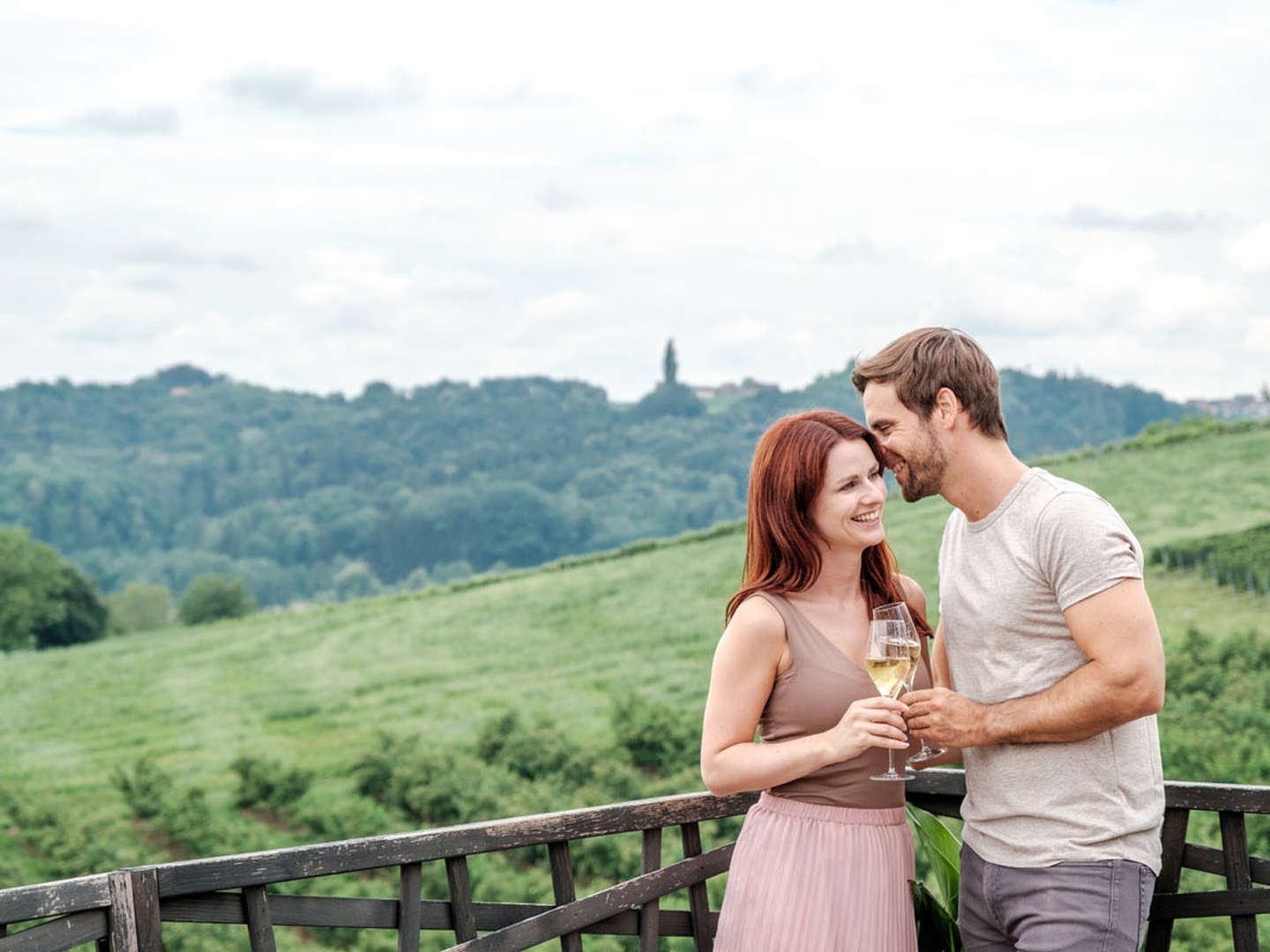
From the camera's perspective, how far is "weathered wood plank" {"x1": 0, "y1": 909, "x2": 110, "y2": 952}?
2.09m

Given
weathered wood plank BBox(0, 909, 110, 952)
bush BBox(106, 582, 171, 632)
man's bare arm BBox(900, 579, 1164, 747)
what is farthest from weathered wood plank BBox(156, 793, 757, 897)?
bush BBox(106, 582, 171, 632)

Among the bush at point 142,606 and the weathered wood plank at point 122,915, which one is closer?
the weathered wood plank at point 122,915

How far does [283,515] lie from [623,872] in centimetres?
7128

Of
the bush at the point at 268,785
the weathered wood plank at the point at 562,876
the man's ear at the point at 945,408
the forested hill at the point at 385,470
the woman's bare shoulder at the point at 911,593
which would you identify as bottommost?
the bush at the point at 268,785

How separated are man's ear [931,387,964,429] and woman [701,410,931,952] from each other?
0.13 meters

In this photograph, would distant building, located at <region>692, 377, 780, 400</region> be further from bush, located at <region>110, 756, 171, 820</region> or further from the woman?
the woman

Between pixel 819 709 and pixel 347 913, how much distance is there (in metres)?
0.92

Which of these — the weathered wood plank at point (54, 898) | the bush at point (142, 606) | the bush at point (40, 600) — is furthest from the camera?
the bush at point (142, 606)

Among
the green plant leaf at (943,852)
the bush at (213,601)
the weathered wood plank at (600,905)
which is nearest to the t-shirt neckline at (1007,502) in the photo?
the green plant leaf at (943,852)

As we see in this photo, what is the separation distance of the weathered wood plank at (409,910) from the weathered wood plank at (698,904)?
2.21 feet

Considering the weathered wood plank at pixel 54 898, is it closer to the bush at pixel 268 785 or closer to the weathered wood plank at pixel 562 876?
the weathered wood plank at pixel 562 876

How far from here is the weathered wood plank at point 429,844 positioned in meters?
2.33

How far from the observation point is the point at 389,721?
105ft

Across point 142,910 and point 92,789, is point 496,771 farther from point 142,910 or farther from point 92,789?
point 142,910
